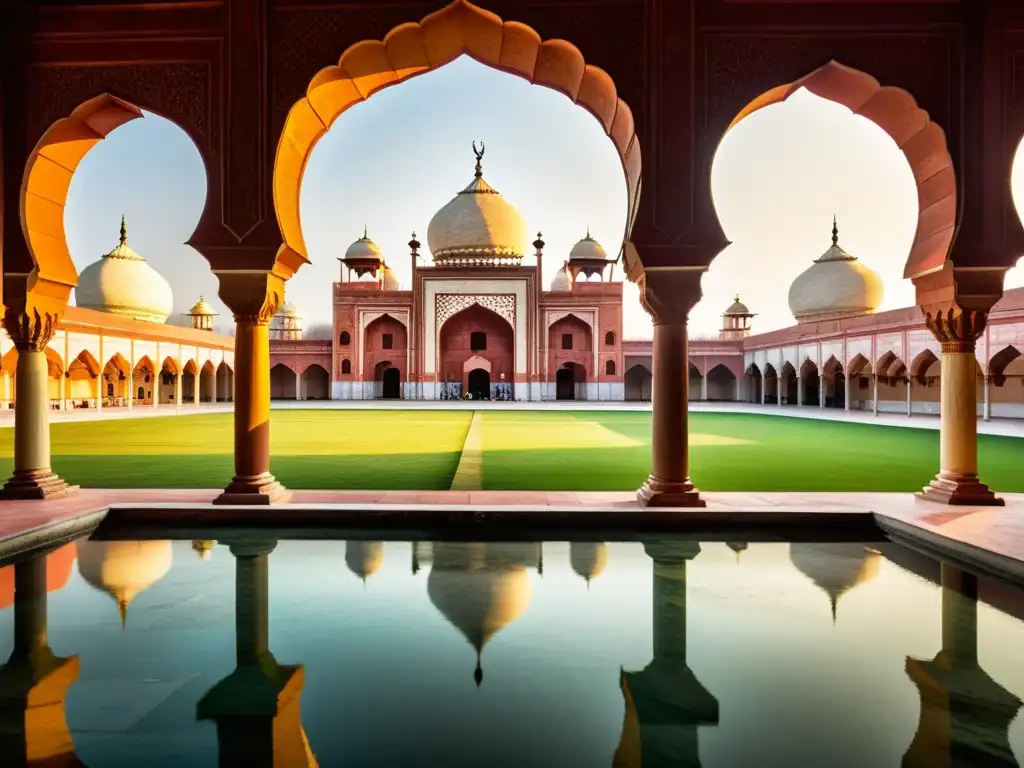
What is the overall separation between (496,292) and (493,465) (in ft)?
68.4

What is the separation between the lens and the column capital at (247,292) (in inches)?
187

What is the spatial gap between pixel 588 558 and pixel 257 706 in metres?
2.02

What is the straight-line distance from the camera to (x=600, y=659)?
2.38 m

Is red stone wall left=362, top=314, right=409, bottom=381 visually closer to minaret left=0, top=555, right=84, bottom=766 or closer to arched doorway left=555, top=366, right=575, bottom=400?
arched doorway left=555, top=366, right=575, bottom=400

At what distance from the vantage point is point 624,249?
16.6ft

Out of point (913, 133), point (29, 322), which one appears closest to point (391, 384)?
point (29, 322)

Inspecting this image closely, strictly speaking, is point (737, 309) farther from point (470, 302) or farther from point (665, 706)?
point (665, 706)

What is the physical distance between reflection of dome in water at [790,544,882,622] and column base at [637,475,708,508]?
2.46 ft

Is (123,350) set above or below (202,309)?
below

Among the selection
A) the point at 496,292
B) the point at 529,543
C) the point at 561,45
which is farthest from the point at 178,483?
the point at 496,292

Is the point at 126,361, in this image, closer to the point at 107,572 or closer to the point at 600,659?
the point at 107,572

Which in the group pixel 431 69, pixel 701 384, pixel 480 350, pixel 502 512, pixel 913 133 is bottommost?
pixel 502 512

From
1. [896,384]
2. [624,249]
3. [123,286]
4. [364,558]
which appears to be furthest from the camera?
[123,286]

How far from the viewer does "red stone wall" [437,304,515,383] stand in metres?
28.6
